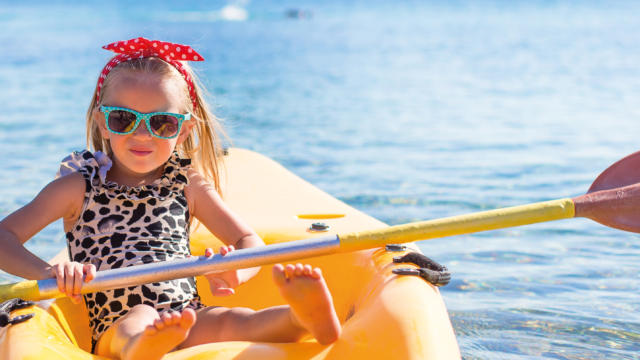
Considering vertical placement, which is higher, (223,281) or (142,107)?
(142,107)

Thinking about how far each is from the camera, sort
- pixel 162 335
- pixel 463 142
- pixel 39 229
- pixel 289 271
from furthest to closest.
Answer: pixel 463 142 < pixel 39 229 < pixel 289 271 < pixel 162 335

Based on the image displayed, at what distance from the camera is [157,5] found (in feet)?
169

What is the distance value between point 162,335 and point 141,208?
2.02ft

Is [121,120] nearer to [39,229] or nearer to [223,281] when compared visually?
[39,229]

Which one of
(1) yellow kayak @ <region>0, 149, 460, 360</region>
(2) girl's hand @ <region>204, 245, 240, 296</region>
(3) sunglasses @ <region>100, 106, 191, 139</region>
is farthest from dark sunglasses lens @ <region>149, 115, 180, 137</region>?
(1) yellow kayak @ <region>0, 149, 460, 360</region>

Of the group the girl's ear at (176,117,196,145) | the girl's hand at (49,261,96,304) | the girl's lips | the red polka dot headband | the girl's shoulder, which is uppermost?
the red polka dot headband

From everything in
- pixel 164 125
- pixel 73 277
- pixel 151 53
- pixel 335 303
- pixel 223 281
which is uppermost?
pixel 151 53

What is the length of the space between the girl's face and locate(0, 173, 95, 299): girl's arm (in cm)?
14

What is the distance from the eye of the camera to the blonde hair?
6.95 feet

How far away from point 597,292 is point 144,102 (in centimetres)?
199

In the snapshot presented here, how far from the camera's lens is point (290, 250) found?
6.20 ft

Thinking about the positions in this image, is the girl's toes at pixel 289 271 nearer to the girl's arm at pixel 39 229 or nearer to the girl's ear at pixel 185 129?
the girl's arm at pixel 39 229

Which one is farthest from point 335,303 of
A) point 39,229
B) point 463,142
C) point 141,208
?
point 463,142

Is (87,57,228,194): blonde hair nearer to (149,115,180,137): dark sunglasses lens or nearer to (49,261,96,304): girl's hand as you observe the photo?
(149,115,180,137): dark sunglasses lens
